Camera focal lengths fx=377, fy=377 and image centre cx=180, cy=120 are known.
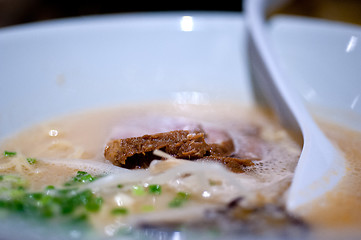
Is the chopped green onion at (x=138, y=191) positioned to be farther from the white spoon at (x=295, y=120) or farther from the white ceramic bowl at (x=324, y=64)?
the white ceramic bowl at (x=324, y=64)

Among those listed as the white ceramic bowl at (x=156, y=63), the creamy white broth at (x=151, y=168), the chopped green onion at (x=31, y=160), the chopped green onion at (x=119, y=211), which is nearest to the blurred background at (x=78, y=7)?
the white ceramic bowl at (x=156, y=63)

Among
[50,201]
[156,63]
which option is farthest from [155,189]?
[156,63]

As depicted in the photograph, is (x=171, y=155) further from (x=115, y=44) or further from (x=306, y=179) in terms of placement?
(x=115, y=44)

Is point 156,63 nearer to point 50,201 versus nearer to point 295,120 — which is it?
point 295,120

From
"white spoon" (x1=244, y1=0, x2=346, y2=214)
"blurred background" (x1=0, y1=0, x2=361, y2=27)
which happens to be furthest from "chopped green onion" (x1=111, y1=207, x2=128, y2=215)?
"blurred background" (x1=0, y1=0, x2=361, y2=27)

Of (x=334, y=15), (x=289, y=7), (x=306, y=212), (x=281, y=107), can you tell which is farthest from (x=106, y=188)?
(x=334, y=15)

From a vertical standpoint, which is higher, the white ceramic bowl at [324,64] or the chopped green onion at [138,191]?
the white ceramic bowl at [324,64]

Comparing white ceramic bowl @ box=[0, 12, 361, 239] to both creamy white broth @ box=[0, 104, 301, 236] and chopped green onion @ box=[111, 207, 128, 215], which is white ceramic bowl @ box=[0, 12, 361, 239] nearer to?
creamy white broth @ box=[0, 104, 301, 236]
